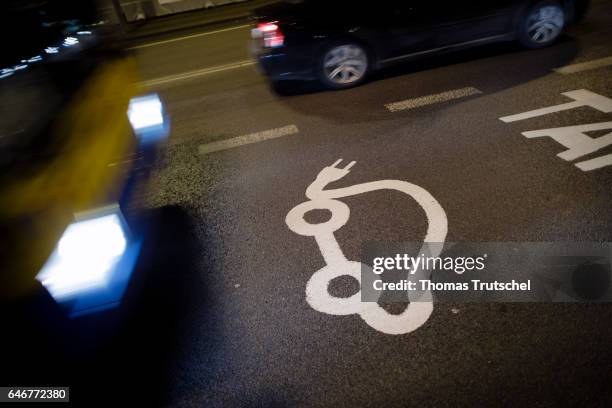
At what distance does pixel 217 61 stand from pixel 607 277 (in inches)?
352

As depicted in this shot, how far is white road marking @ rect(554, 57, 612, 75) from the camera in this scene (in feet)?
18.7

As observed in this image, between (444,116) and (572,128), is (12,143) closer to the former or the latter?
(444,116)

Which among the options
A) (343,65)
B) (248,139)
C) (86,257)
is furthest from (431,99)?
(86,257)

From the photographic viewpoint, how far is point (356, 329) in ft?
8.28

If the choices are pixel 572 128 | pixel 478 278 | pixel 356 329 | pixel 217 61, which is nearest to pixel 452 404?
pixel 356 329

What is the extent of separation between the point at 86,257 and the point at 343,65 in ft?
15.9

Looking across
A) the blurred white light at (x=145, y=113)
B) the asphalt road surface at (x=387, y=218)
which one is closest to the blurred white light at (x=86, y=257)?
the asphalt road surface at (x=387, y=218)

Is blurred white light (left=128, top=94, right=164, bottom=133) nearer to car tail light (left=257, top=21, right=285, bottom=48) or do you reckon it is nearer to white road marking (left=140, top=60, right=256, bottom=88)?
car tail light (left=257, top=21, right=285, bottom=48)

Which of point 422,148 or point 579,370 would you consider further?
point 422,148

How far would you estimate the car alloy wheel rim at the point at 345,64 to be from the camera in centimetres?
602

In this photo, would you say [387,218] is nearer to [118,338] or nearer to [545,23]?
[118,338]

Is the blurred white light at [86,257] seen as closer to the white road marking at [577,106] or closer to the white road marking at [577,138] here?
the white road marking at [577,138]

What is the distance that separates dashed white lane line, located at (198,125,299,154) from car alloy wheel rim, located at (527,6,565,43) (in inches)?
181

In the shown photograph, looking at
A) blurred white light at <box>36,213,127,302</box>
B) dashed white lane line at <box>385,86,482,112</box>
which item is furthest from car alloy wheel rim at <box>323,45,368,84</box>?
blurred white light at <box>36,213,127,302</box>
